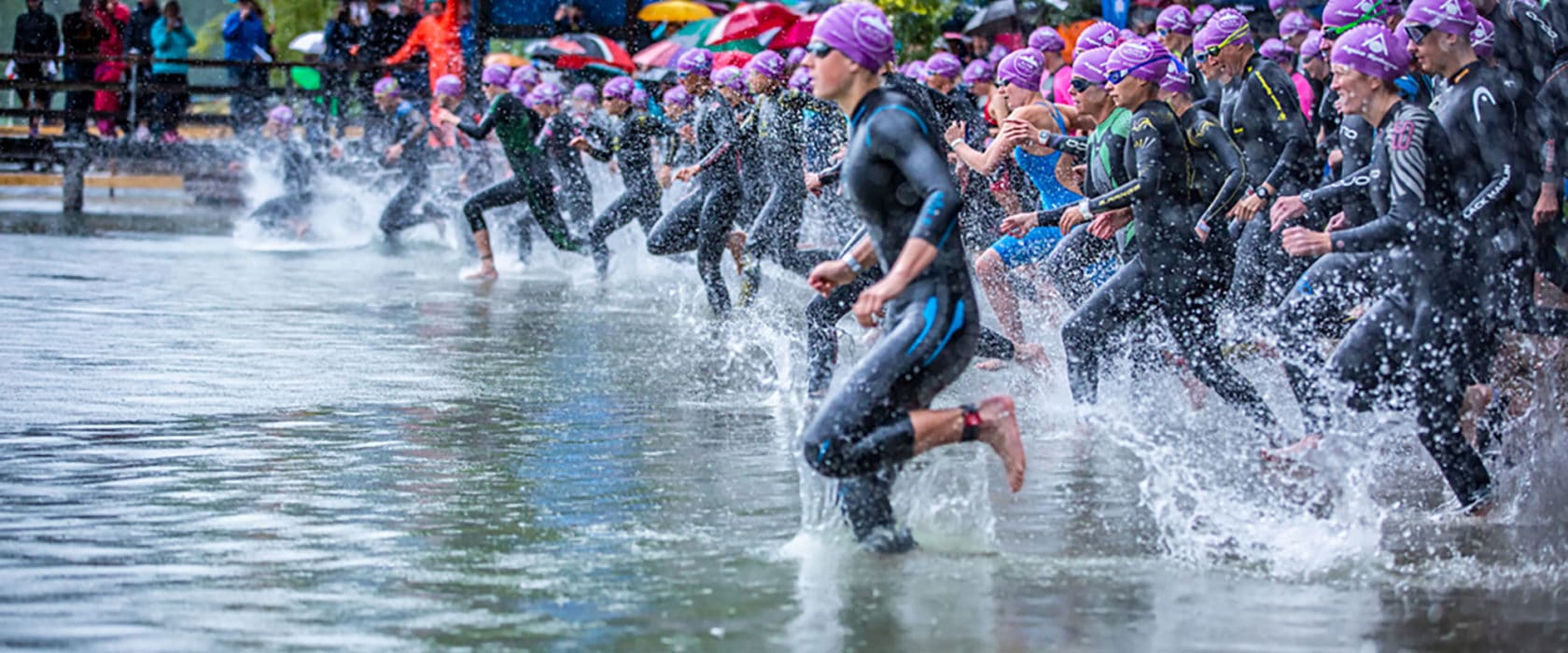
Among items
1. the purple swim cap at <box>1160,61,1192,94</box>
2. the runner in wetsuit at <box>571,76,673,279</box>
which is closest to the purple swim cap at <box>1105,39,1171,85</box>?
the purple swim cap at <box>1160,61,1192,94</box>

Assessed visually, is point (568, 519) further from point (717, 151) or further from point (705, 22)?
point (705, 22)

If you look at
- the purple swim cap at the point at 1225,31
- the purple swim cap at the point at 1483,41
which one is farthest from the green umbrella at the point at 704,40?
the purple swim cap at the point at 1483,41

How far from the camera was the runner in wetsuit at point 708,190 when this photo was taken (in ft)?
45.4

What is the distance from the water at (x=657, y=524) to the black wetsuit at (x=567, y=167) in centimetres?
625

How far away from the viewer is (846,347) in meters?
11.9

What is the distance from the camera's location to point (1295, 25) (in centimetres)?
1312

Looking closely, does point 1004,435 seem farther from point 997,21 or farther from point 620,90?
point 997,21

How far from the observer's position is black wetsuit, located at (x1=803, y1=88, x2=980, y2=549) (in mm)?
6082

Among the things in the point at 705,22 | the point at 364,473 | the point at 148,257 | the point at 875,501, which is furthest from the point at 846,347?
the point at 705,22

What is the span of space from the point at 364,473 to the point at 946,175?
282 centimetres

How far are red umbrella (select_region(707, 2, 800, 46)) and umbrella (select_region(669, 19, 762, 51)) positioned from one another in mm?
445

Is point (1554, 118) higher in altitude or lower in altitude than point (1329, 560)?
higher

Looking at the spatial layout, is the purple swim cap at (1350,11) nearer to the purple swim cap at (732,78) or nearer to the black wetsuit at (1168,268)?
the black wetsuit at (1168,268)

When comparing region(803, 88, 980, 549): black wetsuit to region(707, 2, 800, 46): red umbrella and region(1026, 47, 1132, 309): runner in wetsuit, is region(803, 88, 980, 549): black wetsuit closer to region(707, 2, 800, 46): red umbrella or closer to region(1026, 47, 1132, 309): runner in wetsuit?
region(1026, 47, 1132, 309): runner in wetsuit
